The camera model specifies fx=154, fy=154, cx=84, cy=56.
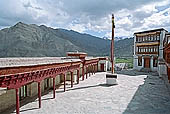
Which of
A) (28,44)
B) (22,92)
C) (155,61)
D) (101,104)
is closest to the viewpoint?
(101,104)

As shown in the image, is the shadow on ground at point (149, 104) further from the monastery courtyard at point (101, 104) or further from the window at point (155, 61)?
the window at point (155, 61)

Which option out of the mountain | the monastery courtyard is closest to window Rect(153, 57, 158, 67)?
the monastery courtyard

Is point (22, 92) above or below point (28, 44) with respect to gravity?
below

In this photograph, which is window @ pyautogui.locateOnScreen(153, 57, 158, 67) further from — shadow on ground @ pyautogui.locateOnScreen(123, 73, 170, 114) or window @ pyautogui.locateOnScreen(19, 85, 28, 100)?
window @ pyautogui.locateOnScreen(19, 85, 28, 100)

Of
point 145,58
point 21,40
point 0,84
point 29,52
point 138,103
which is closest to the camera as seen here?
point 0,84

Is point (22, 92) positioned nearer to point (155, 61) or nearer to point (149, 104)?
point (149, 104)

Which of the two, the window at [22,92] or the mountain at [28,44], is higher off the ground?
the mountain at [28,44]

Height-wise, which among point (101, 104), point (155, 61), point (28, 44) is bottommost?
point (101, 104)

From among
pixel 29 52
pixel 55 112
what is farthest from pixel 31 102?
pixel 29 52

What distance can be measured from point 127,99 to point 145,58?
24.2 m

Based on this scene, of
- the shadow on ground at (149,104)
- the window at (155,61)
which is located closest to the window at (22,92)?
the shadow on ground at (149,104)

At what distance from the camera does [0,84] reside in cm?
793

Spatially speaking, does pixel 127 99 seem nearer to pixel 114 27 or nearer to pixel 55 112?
pixel 55 112

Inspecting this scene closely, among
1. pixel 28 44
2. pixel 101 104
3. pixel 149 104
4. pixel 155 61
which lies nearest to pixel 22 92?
pixel 101 104
